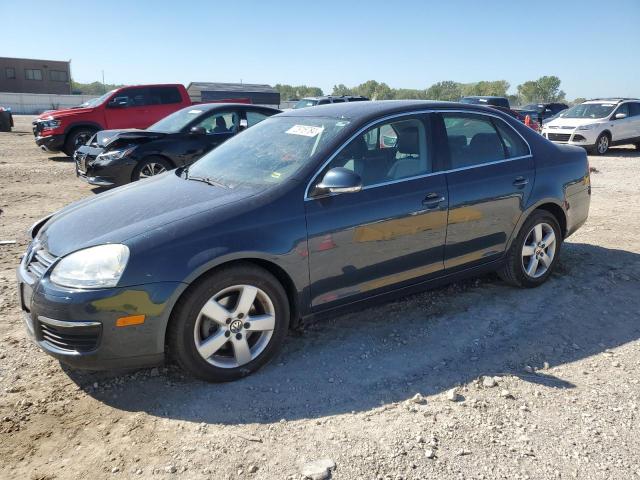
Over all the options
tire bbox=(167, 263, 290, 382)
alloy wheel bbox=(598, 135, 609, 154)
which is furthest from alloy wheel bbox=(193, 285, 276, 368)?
alloy wheel bbox=(598, 135, 609, 154)

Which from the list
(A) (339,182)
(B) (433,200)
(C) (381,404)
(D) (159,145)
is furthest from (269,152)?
(D) (159,145)

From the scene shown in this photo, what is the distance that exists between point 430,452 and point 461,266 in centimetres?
187

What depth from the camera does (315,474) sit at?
7.93ft

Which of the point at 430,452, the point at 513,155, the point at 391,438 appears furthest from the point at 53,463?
the point at 513,155

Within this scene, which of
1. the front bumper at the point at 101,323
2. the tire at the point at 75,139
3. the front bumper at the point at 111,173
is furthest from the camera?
the tire at the point at 75,139

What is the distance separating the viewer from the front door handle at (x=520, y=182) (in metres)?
4.32

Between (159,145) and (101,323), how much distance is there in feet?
19.9

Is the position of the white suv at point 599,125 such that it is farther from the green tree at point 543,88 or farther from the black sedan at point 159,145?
the green tree at point 543,88

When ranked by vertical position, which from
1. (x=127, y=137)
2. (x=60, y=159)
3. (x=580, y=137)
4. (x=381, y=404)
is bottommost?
(x=381, y=404)

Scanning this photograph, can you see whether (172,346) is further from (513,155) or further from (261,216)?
(513,155)

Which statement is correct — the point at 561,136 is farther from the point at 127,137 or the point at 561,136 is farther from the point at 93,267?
the point at 93,267

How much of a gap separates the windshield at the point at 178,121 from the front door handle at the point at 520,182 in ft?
19.9

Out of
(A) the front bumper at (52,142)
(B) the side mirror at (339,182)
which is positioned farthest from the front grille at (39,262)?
(A) the front bumper at (52,142)

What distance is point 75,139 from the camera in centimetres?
1317
